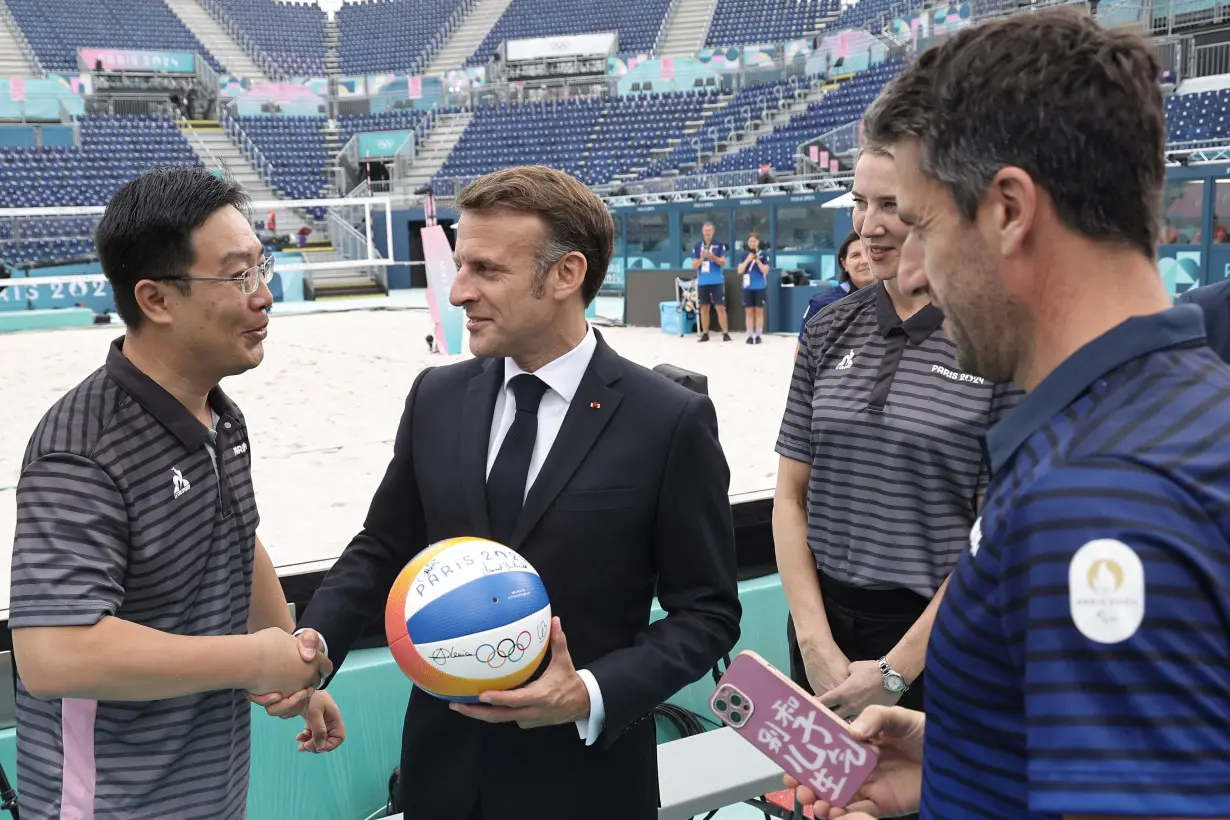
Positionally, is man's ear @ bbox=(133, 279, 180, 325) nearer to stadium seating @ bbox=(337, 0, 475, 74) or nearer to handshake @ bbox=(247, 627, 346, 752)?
handshake @ bbox=(247, 627, 346, 752)

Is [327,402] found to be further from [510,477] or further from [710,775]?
[510,477]

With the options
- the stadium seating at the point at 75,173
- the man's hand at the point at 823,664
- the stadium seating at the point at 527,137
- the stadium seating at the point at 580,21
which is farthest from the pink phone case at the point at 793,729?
the stadium seating at the point at 580,21

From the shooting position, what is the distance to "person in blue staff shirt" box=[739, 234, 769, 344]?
11836 millimetres

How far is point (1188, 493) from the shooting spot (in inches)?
24.0

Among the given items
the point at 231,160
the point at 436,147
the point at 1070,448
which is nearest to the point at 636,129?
the point at 436,147

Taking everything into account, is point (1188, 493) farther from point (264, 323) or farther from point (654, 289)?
point (654, 289)

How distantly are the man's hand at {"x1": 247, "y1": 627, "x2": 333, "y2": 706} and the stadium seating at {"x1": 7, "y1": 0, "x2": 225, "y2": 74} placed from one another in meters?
33.6

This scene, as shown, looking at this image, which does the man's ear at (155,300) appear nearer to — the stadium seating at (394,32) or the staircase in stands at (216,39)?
the staircase in stands at (216,39)

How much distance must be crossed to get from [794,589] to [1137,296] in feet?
4.17

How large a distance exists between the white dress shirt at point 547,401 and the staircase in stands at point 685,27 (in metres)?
32.2

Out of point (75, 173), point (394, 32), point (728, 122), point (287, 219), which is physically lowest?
point (287, 219)

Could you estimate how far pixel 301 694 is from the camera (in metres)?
1.40

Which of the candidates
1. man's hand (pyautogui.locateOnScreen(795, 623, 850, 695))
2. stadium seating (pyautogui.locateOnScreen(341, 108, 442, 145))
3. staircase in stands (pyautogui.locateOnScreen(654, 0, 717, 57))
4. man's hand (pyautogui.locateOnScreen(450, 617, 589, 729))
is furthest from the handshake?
staircase in stands (pyautogui.locateOnScreen(654, 0, 717, 57))

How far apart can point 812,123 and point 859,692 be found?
21.6 metres
